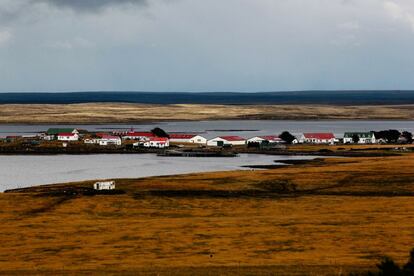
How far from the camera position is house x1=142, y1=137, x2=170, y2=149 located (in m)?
132

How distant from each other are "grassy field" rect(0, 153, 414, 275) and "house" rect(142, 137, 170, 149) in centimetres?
5535

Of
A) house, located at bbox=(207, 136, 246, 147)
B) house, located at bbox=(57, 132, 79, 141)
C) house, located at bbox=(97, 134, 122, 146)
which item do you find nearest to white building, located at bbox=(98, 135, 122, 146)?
house, located at bbox=(97, 134, 122, 146)

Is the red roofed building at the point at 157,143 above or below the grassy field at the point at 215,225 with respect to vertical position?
below

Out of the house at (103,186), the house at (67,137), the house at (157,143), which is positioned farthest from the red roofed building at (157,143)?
the house at (103,186)

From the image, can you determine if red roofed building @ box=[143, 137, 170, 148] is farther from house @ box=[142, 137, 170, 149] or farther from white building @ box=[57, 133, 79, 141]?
white building @ box=[57, 133, 79, 141]

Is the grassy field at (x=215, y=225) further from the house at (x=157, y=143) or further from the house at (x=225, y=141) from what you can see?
the house at (x=157, y=143)

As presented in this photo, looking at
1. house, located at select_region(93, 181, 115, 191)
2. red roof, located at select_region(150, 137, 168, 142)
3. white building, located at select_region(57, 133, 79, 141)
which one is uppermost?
house, located at select_region(93, 181, 115, 191)

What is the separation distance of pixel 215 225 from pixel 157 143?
8632cm

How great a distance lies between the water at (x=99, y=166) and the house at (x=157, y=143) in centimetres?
1293

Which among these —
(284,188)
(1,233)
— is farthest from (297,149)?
(1,233)

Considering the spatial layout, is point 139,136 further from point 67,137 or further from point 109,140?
point 67,137

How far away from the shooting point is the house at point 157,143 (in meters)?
132

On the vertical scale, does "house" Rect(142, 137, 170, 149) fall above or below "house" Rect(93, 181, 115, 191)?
below

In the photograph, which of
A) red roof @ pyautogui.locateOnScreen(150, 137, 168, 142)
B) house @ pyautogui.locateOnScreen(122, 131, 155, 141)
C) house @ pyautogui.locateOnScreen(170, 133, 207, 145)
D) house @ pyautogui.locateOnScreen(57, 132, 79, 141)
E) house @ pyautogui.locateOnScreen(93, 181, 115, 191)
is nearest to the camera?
house @ pyautogui.locateOnScreen(93, 181, 115, 191)
